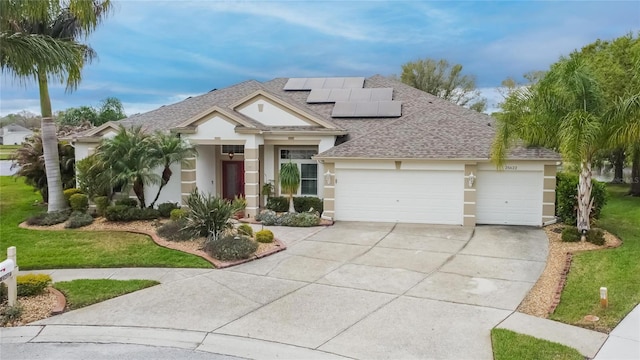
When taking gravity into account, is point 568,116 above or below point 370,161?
above

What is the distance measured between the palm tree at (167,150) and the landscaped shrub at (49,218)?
3214mm

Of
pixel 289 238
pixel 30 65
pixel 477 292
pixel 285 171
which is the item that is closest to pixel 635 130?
pixel 477 292

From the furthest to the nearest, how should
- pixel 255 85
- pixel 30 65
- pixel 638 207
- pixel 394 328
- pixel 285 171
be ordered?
1. pixel 255 85
2. pixel 638 207
3. pixel 285 171
4. pixel 30 65
5. pixel 394 328

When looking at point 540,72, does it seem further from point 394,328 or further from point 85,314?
point 85,314

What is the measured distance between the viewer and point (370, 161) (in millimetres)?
17281

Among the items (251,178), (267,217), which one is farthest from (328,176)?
(251,178)

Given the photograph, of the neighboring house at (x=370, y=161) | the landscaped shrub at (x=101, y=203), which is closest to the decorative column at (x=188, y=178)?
the neighboring house at (x=370, y=161)

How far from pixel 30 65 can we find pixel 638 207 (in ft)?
76.2

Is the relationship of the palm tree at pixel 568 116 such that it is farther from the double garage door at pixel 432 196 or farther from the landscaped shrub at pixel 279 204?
the landscaped shrub at pixel 279 204

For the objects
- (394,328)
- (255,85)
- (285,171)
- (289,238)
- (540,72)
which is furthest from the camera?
(255,85)

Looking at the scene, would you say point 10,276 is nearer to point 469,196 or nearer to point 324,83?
point 469,196

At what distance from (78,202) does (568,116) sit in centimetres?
1734

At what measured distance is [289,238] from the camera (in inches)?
587

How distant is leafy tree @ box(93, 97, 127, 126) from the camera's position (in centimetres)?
4959
